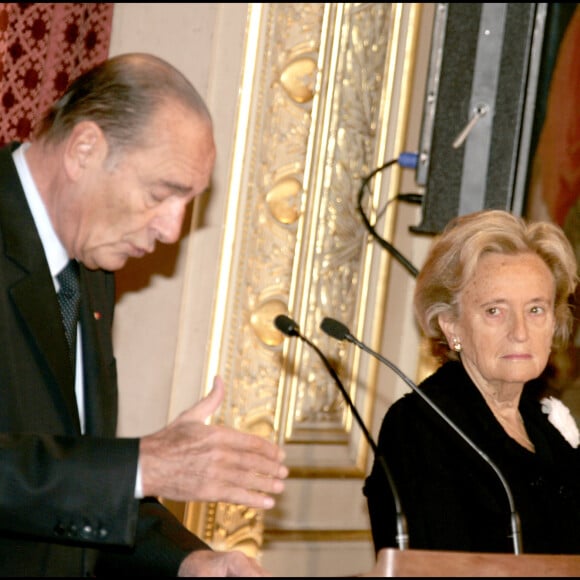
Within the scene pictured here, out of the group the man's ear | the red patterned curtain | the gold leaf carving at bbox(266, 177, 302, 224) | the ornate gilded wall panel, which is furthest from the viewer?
the gold leaf carving at bbox(266, 177, 302, 224)

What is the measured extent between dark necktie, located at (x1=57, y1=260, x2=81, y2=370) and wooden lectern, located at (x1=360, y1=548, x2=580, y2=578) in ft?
3.06

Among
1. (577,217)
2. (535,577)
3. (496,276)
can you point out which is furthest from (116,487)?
(577,217)

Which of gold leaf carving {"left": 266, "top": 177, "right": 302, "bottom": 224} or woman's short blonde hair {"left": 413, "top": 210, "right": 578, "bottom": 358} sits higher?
gold leaf carving {"left": 266, "top": 177, "right": 302, "bottom": 224}

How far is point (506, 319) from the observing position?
386 centimetres

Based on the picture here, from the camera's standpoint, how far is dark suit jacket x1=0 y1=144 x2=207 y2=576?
8.31 feet

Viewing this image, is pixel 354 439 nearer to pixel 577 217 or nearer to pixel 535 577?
pixel 577 217

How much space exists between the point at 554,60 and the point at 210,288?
1.65m

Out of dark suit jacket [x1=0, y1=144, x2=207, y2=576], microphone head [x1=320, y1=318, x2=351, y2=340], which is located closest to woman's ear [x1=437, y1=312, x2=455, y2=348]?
microphone head [x1=320, y1=318, x2=351, y2=340]

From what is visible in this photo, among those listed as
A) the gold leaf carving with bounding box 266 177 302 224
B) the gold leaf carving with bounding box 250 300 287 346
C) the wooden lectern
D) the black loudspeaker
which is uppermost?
the black loudspeaker

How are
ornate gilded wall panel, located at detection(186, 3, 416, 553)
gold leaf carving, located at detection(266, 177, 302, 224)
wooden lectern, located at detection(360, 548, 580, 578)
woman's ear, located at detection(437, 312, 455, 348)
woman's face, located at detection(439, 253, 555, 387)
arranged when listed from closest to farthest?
wooden lectern, located at detection(360, 548, 580, 578), woman's face, located at detection(439, 253, 555, 387), woman's ear, located at detection(437, 312, 455, 348), ornate gilded wall panel, located at detection(186, 3, 416, 553), gold leaf carving, located at detection(266, 177, 302, 224)

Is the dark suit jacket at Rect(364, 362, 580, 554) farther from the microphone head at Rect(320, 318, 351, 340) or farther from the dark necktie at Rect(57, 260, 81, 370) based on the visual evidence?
the dark necktie at Rect(57, 260, 81, 370)

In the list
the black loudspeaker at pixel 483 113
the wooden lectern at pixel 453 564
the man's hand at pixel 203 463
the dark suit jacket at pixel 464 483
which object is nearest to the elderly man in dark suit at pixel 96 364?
the man's hand at pixel 203 463

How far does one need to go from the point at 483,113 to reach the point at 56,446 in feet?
9.87

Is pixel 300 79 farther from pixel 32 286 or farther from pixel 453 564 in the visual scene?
pixel 453 564
